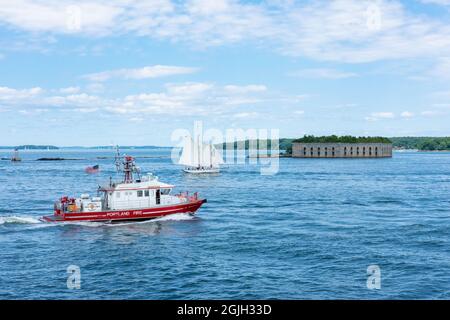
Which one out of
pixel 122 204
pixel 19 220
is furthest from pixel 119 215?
pixel 19 220

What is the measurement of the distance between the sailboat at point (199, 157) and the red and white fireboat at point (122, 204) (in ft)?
312

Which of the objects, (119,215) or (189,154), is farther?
(189,154)

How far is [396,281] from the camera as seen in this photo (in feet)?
108

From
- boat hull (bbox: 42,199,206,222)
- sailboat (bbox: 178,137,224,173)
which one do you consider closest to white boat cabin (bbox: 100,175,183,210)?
boat hull (bbox: 42,199,206,222)

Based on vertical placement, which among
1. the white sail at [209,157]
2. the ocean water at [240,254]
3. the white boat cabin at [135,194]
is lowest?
the ocean water at [240,254]

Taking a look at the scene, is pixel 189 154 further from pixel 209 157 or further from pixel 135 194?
pixel 135 194

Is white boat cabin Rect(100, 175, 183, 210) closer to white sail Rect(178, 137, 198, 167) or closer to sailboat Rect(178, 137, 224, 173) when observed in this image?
sailboat Rect(178, 137, 224, 173)

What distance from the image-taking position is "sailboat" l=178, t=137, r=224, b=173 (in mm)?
154500

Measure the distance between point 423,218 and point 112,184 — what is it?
3804cm

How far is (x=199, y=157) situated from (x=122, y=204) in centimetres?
10323

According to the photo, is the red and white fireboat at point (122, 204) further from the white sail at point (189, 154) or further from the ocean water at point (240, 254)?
the white sail at point (189, 154)

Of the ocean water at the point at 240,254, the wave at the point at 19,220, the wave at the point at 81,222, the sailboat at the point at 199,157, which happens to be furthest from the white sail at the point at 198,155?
the wave at the point at 19,220

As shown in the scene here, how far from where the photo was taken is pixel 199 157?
521 ft

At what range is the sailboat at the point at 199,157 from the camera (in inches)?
6083
